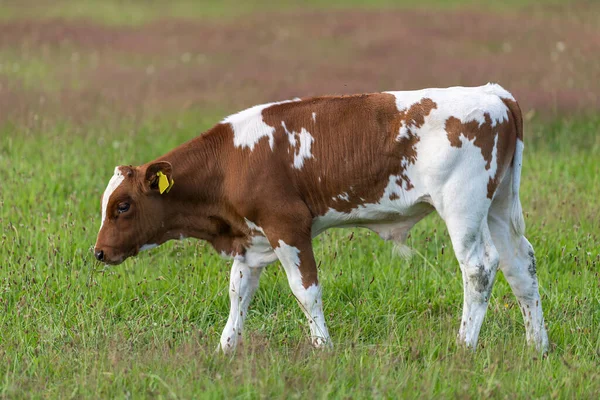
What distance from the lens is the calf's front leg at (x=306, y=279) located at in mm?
Result: 6512

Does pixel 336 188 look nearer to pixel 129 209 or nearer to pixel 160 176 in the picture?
pixel 160 176

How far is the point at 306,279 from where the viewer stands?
21.6ft

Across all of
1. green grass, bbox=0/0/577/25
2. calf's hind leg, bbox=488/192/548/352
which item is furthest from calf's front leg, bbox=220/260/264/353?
green grass, bbox=0/0/577/25

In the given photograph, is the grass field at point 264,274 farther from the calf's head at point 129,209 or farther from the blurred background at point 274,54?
the calf's head at point 129,209

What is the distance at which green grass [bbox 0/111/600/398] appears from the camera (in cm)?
554

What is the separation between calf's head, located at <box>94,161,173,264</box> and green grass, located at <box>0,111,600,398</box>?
56 cm

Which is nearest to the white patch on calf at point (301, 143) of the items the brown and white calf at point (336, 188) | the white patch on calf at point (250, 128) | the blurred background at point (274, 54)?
the brown and white calf at point (336, 188)

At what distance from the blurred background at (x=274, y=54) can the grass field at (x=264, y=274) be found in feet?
0.29

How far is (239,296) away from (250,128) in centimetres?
126

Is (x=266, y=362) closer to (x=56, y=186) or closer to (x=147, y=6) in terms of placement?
(x=56, y=186)

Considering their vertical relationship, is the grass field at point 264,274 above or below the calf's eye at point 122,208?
below

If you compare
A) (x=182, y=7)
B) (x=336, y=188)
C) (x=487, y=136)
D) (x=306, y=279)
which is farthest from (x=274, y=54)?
(x=487, y=136)

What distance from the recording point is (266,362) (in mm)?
5629

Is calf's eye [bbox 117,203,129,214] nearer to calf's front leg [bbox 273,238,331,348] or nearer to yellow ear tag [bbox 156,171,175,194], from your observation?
yellow ear tag [bbox 156,171,175,194]
